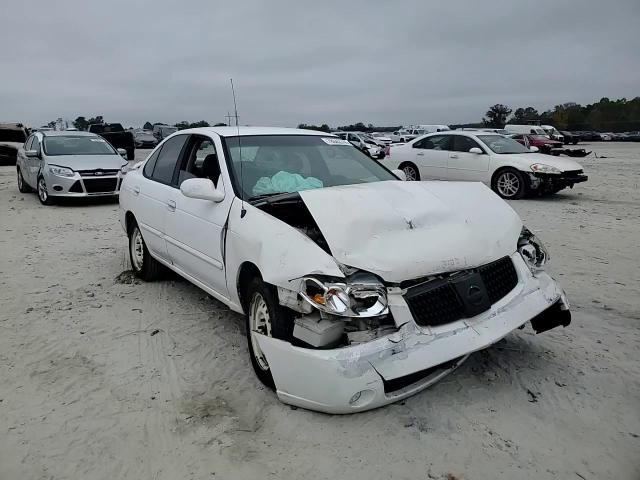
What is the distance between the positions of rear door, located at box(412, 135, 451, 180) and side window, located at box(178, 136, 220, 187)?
880 centimetres

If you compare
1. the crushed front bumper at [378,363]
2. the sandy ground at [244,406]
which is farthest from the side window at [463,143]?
the crushed front bumper at [378,363]

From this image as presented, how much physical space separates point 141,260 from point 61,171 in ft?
21.2

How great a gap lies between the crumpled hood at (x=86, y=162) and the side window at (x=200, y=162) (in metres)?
7.23

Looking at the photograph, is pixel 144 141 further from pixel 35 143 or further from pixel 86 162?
pixel 86 162

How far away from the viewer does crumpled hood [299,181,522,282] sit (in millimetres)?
2850

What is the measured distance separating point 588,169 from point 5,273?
18.7 m

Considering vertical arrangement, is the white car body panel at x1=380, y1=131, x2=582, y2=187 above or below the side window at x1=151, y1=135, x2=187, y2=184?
below

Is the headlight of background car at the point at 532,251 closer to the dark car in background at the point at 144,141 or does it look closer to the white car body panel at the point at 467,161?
the white car body panel at the point at 467,161

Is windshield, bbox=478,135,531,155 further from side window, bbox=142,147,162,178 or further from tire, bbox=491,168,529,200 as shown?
side window, bbox=142,147,162,178

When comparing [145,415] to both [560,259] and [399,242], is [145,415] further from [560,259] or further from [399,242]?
[560,259]

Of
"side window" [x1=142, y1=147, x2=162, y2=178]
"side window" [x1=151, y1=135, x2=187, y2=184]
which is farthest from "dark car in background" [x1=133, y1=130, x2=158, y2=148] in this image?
"side window" [x1=151, y1=135, x2=187, y2=184]

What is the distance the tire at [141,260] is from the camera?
Answer: 5324 millimetres

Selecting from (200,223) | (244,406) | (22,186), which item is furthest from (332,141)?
(22,186)

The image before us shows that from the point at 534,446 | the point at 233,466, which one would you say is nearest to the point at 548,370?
the point at 534,446
